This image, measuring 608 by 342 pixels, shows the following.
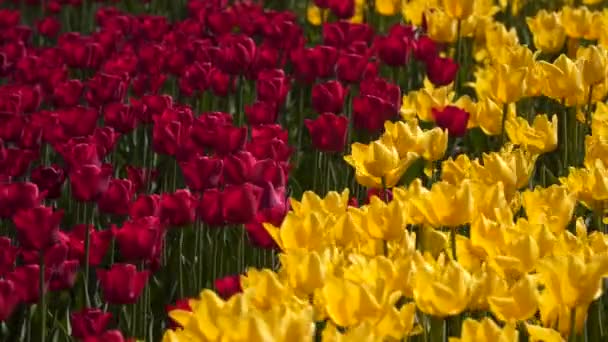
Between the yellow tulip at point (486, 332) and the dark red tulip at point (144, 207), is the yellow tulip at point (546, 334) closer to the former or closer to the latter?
the yellow tulip at point (486, 332)

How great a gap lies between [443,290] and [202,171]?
1.38 metres

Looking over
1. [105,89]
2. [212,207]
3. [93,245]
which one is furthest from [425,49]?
[93,245]

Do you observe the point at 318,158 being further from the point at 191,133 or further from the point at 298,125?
the point at 298,125

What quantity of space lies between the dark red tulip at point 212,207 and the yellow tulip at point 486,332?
49.3 inches

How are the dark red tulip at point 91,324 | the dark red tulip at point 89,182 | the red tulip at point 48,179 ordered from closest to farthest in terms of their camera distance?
the dark red tulip at point 91,324 < the dark red tulip at point 89,182 < the red tulip at point 48,179

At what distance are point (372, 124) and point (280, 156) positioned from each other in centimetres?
59

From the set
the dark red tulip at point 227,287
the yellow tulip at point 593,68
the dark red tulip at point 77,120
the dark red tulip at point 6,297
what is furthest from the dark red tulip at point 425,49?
the dark red tulip at point 6,297

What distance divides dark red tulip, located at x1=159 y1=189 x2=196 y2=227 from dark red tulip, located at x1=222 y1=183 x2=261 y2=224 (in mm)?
133

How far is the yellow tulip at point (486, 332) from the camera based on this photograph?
2.30 m

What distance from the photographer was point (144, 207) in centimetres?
352

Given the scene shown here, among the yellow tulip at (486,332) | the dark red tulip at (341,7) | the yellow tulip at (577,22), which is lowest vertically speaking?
the dark red tulip at (341,7)

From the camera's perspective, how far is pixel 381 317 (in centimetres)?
241

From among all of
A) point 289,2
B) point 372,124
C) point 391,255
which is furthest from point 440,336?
point 289,2

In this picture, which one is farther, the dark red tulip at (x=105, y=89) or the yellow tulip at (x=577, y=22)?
the yellow tulip at (x=577, y=22)
